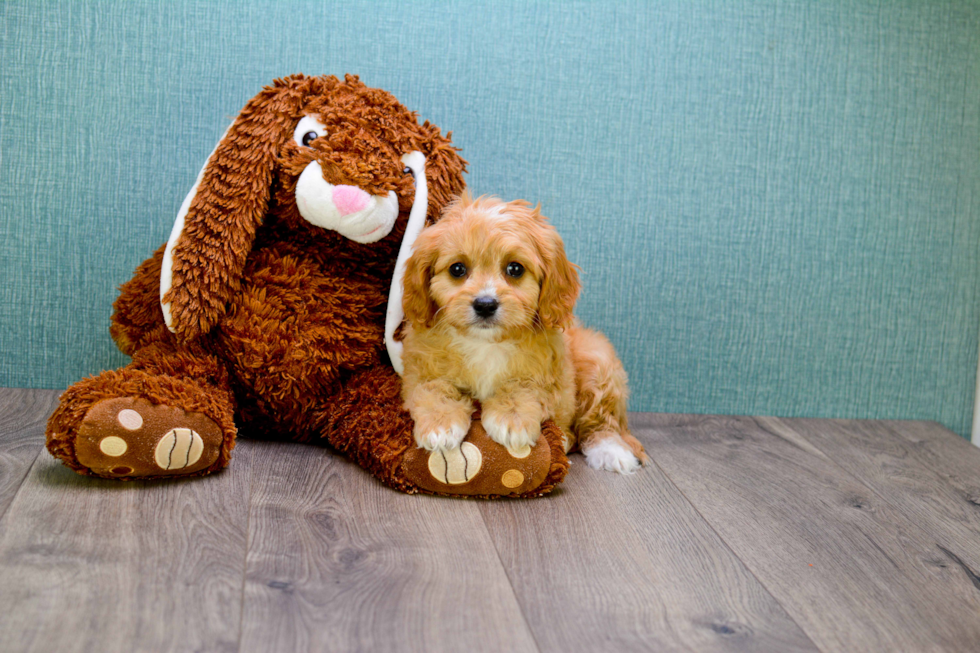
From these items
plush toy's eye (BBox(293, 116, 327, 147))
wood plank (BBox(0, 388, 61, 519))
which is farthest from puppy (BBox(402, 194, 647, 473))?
wood plank (BBox(0, 388, 61, 519))

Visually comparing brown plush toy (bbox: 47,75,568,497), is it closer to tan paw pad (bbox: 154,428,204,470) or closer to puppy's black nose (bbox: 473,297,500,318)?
tan paw pad (bbox: 154,428,204,470)

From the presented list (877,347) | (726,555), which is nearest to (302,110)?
(726,555)

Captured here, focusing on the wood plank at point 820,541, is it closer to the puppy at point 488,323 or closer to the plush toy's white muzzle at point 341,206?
the puppy at point 488,323

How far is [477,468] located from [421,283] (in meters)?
0.35

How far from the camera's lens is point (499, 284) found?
4.83 feet

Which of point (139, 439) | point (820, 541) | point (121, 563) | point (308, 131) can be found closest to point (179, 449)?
point (139, 439)

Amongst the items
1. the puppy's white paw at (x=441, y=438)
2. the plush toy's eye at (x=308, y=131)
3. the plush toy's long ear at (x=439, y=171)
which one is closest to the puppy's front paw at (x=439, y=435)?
the puppy's white paw at (x=441, y=438)

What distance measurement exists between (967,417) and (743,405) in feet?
2.15

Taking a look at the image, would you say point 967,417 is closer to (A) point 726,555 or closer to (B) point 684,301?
(B) point 684,301

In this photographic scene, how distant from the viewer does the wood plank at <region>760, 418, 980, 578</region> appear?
1.55 meters

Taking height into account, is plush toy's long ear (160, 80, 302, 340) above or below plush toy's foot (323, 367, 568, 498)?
above

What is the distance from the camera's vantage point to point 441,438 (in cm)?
147

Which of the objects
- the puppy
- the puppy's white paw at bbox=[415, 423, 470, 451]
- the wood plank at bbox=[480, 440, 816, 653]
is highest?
the puppy

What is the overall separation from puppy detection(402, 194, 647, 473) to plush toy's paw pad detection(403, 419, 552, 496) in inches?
Answer: 0.8
